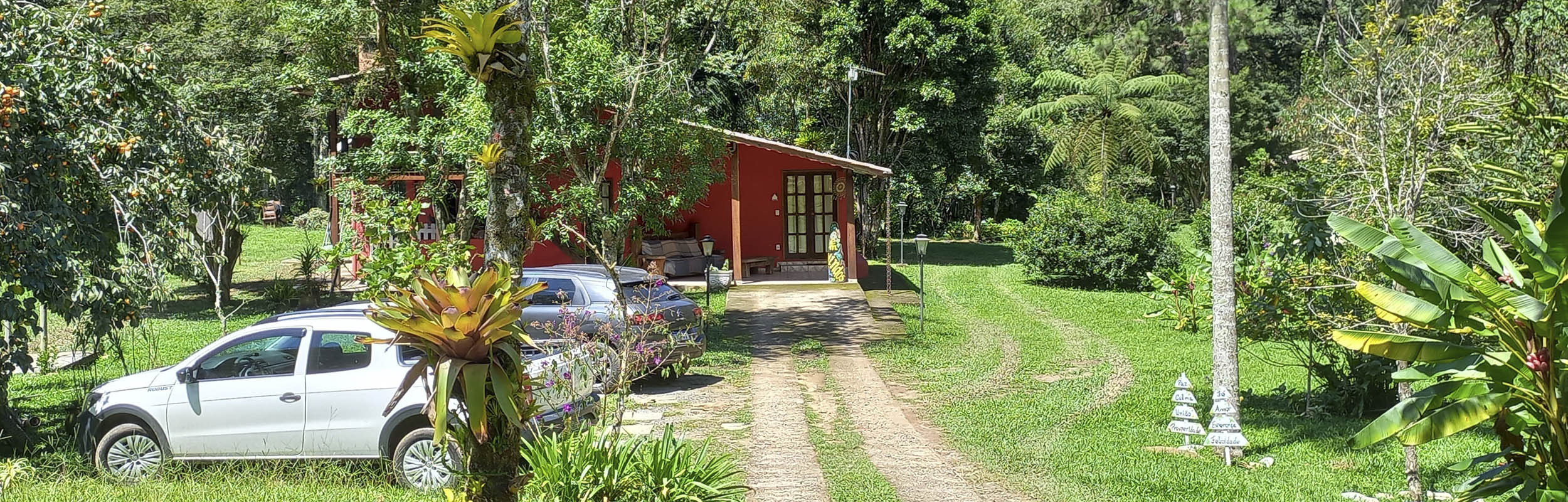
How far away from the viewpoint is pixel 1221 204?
9938 millimetres

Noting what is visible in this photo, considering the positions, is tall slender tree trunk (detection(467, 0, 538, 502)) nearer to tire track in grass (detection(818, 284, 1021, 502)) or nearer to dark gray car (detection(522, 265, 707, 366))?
tire track in grass (detection(818, 284, 1021, 502))

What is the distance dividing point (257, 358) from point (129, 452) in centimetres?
113

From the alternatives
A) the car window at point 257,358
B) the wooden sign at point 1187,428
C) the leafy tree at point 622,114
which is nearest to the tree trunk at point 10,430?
the car window at point 257,358

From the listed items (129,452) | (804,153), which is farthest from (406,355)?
(804,153)

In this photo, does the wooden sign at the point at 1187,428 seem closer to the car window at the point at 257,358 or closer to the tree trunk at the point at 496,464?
the tree trunk at the point at 496,464

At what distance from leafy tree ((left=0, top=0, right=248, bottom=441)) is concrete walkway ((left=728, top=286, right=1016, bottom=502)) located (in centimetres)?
505

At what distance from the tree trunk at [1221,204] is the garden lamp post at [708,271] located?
32.6 feet

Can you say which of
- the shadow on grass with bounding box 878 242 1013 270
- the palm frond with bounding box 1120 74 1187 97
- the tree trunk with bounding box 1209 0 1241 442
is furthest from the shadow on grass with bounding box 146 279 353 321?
the palm frond with bounding box 1120 74 1187 97

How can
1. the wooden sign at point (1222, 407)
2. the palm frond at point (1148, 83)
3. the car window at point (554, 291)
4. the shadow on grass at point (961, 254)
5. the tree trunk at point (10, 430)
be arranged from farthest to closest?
the palm frond at point (1148, 83), the shadow on grass at point (961, 254), the car window at point (554, 291), the wooden sign at point (1222, 407), the tree trunk at point (10, 430)

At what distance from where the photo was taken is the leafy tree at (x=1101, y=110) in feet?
112

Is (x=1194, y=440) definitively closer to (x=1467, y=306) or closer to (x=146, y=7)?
(x=1467, y=306)

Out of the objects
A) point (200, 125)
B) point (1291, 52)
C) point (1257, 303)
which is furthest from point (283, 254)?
point (1291, 52)

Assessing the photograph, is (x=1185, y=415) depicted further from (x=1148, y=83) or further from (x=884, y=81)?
(x=1148, y=83)

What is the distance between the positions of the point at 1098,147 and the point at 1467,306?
100.0 ft
